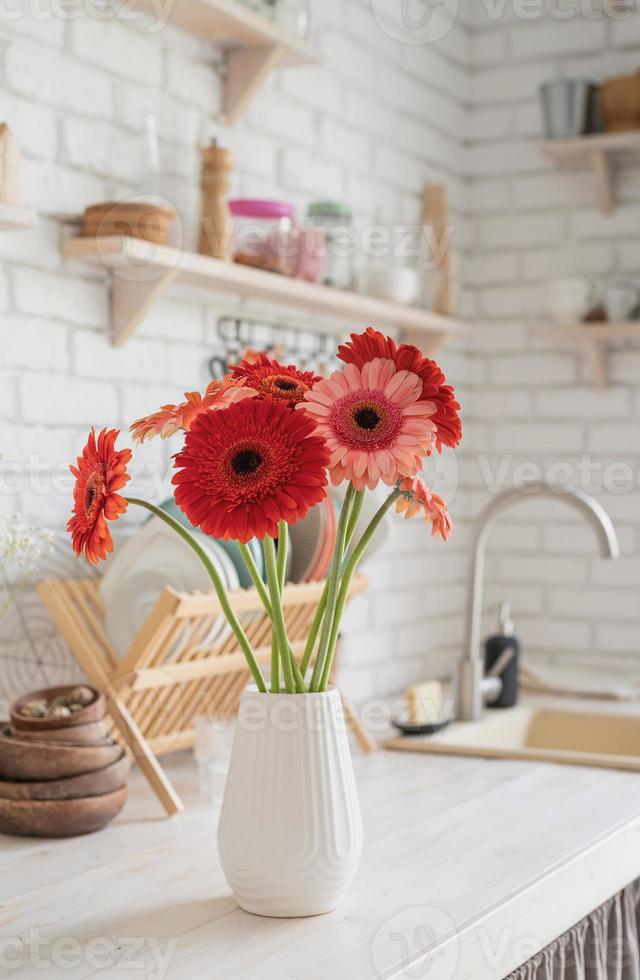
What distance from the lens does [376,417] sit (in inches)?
41.9

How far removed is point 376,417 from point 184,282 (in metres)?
0.87

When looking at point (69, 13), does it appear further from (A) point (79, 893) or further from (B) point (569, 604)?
(B) point (569, 604)

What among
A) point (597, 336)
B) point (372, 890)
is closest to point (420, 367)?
point (372, 890)

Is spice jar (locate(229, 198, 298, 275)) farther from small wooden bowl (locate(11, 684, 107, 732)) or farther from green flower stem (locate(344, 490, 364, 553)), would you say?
green flower stem (locate(344, 490, 364, 553))

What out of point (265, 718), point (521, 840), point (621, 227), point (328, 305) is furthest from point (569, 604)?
point (265, 718)

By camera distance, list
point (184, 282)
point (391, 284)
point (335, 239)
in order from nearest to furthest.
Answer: point (184, 282), point (335, 239), point (391, 284)

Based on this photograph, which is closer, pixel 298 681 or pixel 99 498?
pixel 99 498

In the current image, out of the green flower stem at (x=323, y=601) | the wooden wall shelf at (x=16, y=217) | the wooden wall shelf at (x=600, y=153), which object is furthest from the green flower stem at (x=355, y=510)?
the wooden wall shelf at (x=600, y=153)

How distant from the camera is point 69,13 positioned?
5.47 ft

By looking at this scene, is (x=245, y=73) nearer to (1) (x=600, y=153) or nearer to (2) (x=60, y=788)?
(1) (x=600, y=153)

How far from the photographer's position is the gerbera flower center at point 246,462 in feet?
3.31

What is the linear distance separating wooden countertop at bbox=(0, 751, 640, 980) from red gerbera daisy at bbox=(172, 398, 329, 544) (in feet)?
1.20

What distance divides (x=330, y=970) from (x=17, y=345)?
3.00ft

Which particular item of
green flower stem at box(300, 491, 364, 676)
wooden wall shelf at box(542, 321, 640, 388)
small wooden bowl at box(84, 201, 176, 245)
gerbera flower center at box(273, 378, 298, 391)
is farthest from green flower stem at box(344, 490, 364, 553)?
wooden wall shelf at box(542, 321, 640, 388)
